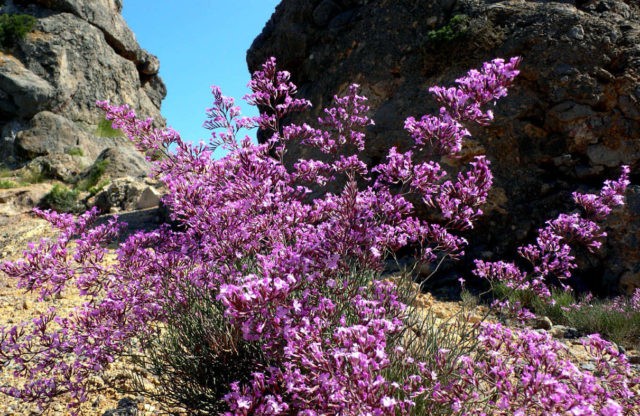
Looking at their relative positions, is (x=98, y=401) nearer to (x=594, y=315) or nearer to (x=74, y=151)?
(x=594, y=315)

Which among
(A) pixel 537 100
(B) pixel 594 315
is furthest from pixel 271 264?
(A) pixel 537 100

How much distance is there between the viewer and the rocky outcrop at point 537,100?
25.2 ft

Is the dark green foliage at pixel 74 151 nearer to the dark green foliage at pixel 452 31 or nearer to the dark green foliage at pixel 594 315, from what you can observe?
the dark green foliage at pixel 452 31

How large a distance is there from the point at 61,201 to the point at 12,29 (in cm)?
1422

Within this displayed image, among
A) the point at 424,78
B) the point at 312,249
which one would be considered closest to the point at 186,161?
the point at 312,249

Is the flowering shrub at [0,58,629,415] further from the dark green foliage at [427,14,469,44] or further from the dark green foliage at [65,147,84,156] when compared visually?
the dark green foliage at [65,147,84,156]

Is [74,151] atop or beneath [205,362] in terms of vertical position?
atop

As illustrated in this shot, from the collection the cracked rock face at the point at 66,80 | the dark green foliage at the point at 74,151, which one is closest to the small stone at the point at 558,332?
the cracked rock face at the point at 66,80

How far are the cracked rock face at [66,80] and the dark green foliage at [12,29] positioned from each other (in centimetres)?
33

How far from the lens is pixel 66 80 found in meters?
23.1

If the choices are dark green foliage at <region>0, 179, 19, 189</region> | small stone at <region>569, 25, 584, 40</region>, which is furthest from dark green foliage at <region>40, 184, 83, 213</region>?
small stone at <region>569, 25, 584, 40</region>

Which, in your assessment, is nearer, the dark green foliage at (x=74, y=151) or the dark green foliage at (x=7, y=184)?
the dark green foliage at (x=7, y=184)

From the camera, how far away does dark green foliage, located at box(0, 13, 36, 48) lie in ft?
72.0

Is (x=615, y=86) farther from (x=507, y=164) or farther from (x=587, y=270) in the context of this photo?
(x=587, y=270)
